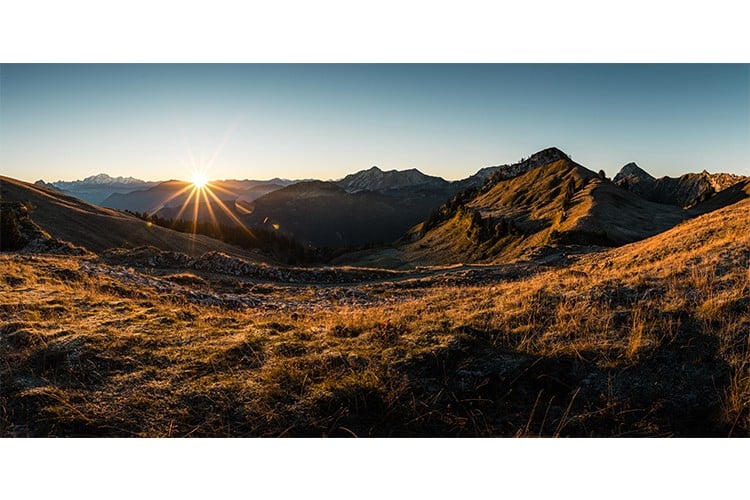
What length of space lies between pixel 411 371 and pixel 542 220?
113m

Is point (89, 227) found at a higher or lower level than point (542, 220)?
lower

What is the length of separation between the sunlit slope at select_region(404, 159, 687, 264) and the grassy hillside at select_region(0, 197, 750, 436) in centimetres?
6489

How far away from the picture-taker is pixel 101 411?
16.3ft

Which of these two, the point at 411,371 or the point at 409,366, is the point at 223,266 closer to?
the point at 409,366

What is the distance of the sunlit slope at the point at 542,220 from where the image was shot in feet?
259

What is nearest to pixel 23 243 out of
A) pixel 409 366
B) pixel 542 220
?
pixel 409 366

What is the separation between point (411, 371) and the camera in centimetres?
571

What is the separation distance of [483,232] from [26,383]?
4453 inches

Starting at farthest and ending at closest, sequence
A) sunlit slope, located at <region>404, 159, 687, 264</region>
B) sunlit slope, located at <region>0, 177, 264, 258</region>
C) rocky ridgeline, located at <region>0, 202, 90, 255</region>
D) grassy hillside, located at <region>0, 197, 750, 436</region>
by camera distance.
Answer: sunlit slope, located at <region>404, 159, 687, 264</region> < sunlit slope, located at <region>0, 177, 264, 258</region> < rocky ridgeline, located at <region>0, 202, 90, 255</region> < grassy hillside, located at <region>0, 197, 750, 436</region>

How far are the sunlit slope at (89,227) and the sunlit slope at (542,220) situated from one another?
71822mm

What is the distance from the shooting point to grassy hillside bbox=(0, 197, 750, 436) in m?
4.66

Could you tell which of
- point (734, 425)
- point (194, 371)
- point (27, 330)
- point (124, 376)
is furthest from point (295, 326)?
point (734, 425)

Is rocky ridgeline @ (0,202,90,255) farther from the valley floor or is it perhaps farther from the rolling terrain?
the valley floor

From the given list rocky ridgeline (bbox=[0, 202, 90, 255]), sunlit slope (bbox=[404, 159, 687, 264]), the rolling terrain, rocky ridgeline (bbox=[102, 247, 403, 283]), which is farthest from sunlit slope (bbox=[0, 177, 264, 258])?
sunlit slope (bbox=[404, 159, 687, 264])
